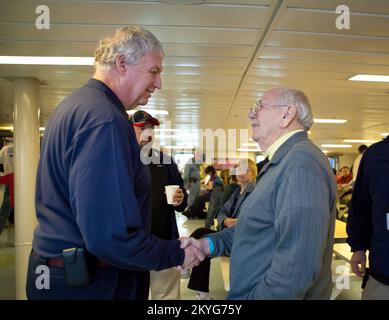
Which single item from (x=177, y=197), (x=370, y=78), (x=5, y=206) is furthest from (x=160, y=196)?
(x=5, y=206)

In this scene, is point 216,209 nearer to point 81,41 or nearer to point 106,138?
point 81,41

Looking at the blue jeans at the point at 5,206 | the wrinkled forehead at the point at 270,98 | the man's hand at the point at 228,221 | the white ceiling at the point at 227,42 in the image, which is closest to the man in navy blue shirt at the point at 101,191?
the wrinkled forehead at the point at 270,98

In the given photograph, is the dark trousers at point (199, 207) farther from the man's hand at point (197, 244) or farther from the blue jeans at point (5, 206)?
the man's hand at point (197, 244)

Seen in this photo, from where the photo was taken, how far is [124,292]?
4.36 feet

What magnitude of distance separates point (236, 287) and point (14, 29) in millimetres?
2457

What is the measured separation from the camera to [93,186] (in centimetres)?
110

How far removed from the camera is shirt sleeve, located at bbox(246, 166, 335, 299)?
1215mm

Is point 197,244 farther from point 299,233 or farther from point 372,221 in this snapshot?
point 372,221

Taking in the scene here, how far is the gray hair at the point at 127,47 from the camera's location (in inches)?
52.1

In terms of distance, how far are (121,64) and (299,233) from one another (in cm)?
92

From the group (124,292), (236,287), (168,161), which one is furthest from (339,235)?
(124,292)

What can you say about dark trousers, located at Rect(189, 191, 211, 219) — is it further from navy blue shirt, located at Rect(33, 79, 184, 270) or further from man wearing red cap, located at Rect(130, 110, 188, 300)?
navy blue shirt, located at Rect(33, 79, 184, 270)

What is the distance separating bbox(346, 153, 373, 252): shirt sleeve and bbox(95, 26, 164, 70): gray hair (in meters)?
1.64

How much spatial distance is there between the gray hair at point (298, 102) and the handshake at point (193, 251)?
0.73 m
